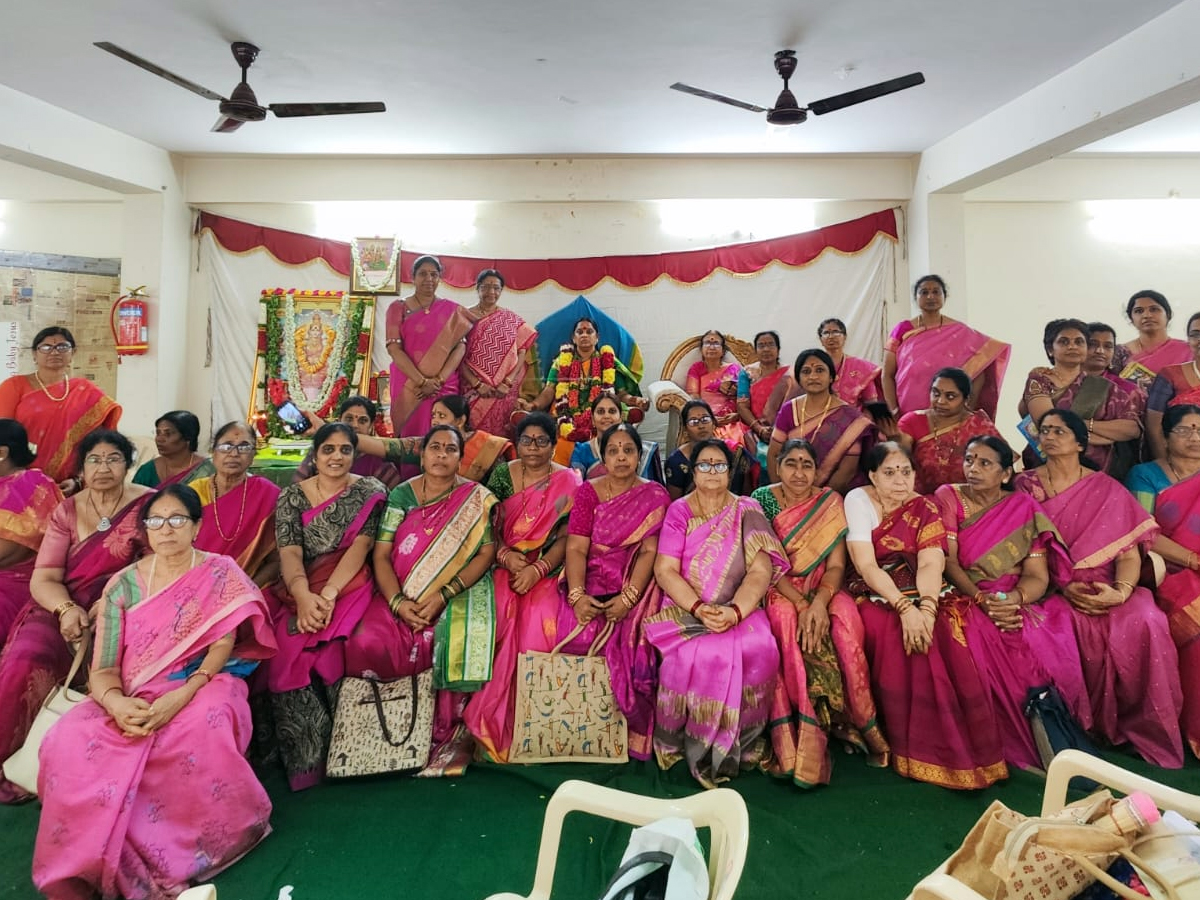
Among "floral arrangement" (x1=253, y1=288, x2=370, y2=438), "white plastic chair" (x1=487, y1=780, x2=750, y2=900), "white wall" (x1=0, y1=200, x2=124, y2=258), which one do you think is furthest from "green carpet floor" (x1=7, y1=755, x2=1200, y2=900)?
"white wall" (x1=0, y1=200, x2=124, y2=258)

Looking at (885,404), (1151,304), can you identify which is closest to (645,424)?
(885,404)

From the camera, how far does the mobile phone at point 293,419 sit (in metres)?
6.24

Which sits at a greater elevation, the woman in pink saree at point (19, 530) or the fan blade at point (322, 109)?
the fan blade at point (322, 109)

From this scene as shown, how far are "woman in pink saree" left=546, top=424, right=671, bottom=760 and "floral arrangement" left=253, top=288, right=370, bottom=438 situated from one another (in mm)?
3987

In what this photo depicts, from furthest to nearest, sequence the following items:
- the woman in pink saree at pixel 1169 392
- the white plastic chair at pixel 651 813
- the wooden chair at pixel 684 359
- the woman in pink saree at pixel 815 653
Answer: the wooden chair at pixel 684 359 < the woman in pink saree at pixel 1169 392 < the woman in pink saree at pixel 815 653 < the white plastic chair at pixel 651 813

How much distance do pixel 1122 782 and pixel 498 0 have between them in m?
4.40

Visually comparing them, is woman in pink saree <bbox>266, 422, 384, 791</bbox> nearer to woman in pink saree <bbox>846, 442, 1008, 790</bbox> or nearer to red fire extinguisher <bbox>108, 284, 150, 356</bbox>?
woman in pink saree <bbox>846, 442, 1008, 790</bbox>

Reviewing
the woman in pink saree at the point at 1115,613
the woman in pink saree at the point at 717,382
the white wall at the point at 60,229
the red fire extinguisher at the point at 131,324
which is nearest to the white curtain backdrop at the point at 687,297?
the red fire extinguisher at the point at 131,324

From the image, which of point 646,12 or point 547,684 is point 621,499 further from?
point 646,12

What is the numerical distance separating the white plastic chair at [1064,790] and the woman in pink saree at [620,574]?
4.62 feet

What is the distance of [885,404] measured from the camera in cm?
460

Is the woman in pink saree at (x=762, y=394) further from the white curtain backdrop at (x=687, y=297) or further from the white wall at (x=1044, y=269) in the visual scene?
the white wall at (x=1044, y=269)

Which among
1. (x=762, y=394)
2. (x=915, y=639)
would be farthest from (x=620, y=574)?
(x=762, y=394)

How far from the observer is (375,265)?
22.0ft
